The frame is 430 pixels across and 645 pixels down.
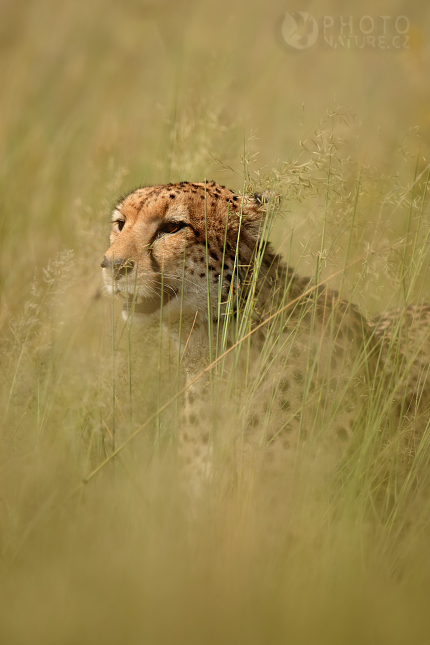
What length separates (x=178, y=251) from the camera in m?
2.36

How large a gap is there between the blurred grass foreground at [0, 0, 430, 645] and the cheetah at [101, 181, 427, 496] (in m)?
0.13

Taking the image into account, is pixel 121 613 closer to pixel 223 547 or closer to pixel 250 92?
pixel 223 547

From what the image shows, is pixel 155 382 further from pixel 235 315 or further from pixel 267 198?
pixel 267 198

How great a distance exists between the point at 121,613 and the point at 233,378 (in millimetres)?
896

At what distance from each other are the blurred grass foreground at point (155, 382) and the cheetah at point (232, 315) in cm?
13

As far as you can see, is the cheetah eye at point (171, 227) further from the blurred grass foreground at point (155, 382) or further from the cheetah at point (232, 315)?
the blurred grass foreground at point (155, 382)

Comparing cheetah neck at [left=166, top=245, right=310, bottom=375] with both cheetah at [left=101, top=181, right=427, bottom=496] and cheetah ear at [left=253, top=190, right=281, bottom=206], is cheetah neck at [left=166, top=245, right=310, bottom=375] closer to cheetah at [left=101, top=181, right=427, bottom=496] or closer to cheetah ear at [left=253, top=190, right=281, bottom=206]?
cheetah at [left=101, top=181, right=427, bottom=496]

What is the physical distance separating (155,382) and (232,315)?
442mm

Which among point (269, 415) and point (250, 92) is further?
point (250, 92)

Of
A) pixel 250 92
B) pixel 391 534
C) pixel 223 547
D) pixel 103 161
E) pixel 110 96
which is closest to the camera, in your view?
pixel 223 547

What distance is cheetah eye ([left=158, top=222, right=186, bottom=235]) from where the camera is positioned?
7.91ft

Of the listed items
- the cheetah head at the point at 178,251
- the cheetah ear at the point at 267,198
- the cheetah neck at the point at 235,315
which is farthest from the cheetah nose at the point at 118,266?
the cheetah ear at the point at 267,198

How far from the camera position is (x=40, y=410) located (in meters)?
2.19

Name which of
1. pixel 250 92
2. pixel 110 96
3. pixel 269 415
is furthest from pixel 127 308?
pixel 110 96
